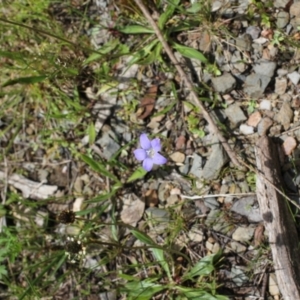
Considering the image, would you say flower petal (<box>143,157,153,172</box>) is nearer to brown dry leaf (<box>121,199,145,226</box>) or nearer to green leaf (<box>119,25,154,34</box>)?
brown dry leaf (<box>121,199,145,226</box>)

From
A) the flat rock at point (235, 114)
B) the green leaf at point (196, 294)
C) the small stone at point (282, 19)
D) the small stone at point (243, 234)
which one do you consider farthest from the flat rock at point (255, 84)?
the green leaf at point (196, 294)

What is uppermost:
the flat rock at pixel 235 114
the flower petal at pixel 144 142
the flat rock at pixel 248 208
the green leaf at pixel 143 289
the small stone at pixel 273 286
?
the flat rock at pixel 235 114

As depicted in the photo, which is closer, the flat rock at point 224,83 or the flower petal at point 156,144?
the flower petal at point 156,144

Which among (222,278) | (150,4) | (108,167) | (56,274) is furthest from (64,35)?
(222,278)

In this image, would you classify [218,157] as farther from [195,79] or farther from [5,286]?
[5,286]

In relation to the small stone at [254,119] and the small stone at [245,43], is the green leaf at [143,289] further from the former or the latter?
the small stone at [245,43]

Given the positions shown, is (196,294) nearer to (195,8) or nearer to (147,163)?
(147,163)

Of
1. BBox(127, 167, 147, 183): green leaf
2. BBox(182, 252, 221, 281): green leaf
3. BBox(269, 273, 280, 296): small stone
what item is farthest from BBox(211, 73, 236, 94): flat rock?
BBox(269, 273, 280, 296): small stone
